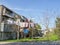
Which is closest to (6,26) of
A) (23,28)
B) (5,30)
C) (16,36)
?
(5,30)

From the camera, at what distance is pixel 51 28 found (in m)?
52.3

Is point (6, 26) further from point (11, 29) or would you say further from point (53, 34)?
point (53, 34)

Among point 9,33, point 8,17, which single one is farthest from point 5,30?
point 8,17

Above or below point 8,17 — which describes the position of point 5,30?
below

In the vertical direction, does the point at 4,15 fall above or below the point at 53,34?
above

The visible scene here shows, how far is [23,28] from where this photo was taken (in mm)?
64625

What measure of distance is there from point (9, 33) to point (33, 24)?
1134cm

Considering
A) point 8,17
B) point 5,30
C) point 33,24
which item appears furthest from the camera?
point 33,24

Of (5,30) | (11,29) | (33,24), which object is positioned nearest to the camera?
(5,30)

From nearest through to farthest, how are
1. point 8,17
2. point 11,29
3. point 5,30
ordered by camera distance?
point 5,30 < point 11,29 < point 8,17

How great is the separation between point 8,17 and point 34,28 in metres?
11.6

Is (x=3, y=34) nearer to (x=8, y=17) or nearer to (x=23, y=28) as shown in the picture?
(x=8, y=17)

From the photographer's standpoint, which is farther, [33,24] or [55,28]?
[33,24]

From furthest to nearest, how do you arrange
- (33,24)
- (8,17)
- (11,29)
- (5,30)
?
1. (33,24)
2. (8,17)
3. (11,29)
4. (5,30)
